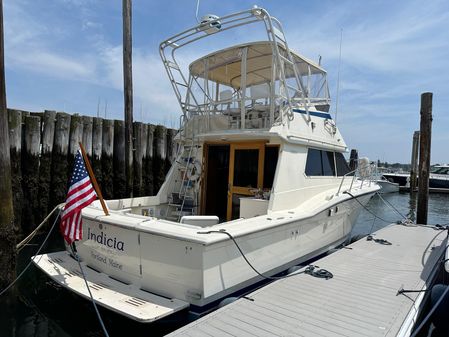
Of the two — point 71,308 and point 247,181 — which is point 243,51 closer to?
point 247,181

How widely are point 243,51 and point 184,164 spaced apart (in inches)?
90.6

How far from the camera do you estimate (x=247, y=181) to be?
5.87 meters

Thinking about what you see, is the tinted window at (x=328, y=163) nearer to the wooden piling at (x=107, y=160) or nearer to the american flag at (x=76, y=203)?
the american flag at (x=76, y=203)

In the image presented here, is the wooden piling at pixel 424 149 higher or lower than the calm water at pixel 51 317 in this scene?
higher

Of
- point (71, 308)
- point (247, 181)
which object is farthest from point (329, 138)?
point (71, 308)

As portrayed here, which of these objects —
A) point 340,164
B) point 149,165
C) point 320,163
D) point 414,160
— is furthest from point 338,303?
point 414,160

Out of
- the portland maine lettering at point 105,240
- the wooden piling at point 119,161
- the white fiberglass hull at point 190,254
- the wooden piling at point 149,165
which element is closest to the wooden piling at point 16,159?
the wooden piling at point 119,161

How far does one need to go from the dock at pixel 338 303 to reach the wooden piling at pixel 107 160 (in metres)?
5.77

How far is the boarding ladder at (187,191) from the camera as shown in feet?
20.4

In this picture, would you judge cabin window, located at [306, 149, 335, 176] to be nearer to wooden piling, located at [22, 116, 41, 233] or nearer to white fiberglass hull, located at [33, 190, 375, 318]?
white fiberglass hull, located at [33, 190, 375, 318]

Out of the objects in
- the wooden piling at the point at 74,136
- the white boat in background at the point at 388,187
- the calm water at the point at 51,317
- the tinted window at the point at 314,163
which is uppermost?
the wooden piling at the point at 74,136

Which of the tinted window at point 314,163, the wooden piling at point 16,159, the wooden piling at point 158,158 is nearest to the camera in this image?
the tinted window at point 314,163

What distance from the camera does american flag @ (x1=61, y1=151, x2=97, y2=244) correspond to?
4.01 metres

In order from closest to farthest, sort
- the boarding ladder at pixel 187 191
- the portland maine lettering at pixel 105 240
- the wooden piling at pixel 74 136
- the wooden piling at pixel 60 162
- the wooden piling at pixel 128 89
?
the portland maine lettering at pixel 105 240
the boarding ladder at pixel 187 191
the wooden piling at pixel 60 162
the wooden piling at pixel 74 136
the wooden piling at pixel 128 89
